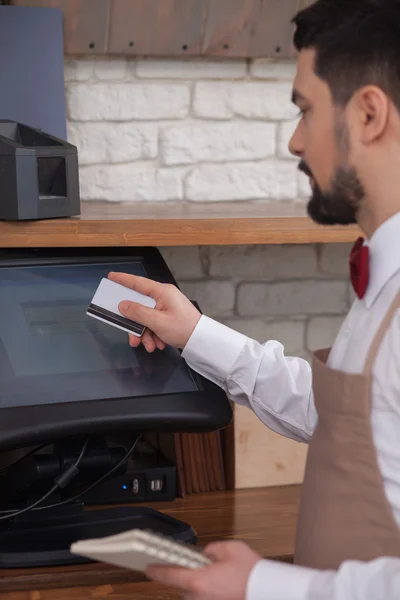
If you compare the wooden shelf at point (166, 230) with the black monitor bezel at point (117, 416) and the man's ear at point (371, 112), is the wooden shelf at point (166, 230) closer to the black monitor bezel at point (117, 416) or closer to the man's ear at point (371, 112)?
the black monitor bezel at point (117, 416)

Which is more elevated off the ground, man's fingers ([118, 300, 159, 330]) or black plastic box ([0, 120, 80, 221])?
black plastic box ([0, 120, 80, 221])

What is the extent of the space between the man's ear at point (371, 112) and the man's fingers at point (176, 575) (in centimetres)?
56

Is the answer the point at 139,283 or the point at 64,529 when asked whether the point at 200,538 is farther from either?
the point at 139,283

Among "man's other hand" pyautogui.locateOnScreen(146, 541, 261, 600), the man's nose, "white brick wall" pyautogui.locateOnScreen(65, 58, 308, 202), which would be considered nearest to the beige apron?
"man's other hand" pyautogui.locateOnScreen(146, 541, 261, 600)

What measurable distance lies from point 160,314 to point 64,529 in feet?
1.28

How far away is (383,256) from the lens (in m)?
1.23

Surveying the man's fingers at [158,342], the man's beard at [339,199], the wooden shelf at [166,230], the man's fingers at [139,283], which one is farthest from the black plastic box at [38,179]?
the man's beard at [339,199]

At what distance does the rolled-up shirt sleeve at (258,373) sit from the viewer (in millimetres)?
1551

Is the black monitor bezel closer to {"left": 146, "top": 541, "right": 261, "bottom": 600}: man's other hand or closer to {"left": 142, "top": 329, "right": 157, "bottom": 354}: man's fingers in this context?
{"left": 142, "top": 329, "right": 157, "bottom": 354}: man's fingers

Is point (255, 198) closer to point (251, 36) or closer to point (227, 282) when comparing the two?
point (227, 282)

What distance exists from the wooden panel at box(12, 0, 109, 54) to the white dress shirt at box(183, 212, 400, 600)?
0.71m

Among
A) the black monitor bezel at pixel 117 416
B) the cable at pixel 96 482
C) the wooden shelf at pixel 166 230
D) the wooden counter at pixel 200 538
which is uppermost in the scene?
the wooden shelf at pixel 166 230

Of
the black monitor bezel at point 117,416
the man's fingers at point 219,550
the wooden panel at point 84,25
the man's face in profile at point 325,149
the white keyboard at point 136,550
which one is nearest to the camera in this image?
the white keyboard at point 136,550

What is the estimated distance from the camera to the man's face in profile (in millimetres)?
1204
